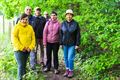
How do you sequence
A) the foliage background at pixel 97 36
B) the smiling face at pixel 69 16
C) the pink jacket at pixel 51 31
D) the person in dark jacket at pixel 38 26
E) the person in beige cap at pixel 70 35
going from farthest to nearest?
1. the person in dark jacket at pixel 38 26
2. the pink jacket at pixel 51 31
3. the person in beige cap at pixel 70 35
4. the smiling face at pixel 69 16
5. the foliage background at pixel 97 36

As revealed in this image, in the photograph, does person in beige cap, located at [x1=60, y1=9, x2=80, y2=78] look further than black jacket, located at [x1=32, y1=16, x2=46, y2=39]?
No

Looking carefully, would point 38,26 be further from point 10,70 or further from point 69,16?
point 10,70

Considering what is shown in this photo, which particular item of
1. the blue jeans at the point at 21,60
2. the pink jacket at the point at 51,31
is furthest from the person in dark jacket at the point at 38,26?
the blue jeans at the point at 21,60

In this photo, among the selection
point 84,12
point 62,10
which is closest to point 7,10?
point 62,10

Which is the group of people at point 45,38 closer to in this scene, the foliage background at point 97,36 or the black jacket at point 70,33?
the black jacket at point 70,33

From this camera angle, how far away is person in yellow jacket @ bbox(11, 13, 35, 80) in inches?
342

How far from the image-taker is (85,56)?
10.7m

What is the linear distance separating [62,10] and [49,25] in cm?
195

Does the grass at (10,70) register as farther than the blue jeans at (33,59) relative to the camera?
No

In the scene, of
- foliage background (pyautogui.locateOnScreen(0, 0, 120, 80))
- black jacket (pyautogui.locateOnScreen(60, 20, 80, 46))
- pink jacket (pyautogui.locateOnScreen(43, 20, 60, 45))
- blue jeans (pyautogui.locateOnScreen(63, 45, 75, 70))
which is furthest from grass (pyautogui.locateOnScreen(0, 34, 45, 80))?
foliage background (pyautogui.locateOnScreen(0, 0, 120, 80))

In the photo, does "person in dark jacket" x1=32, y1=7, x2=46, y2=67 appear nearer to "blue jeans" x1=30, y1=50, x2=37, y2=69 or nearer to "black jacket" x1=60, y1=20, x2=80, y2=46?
"blue jeans" x1=30, y1=50, x2=37, y2=69

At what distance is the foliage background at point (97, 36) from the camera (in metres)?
8.91

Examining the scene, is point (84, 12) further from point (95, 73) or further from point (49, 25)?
point (95, 73)

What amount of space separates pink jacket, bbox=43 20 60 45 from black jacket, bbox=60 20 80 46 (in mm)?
270
